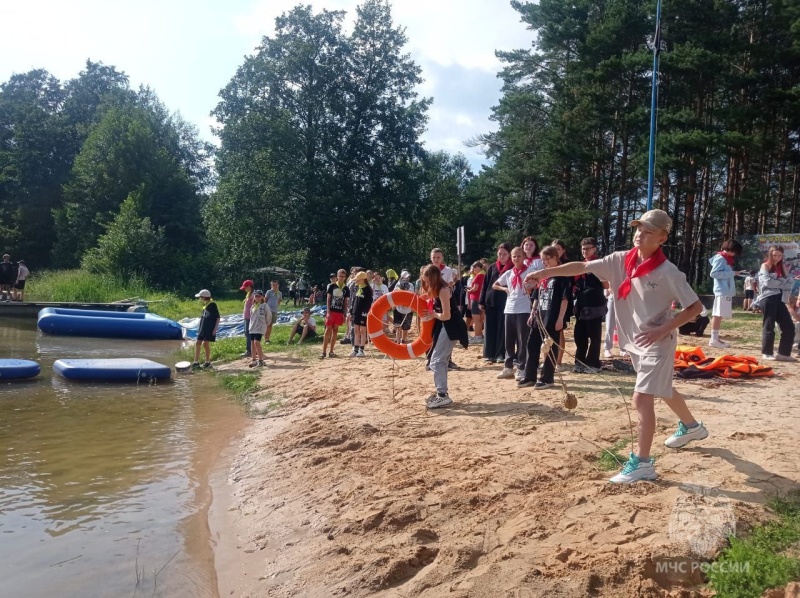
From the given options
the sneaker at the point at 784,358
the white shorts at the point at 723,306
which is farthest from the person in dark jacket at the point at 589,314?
the white shorts at the point at 723,306

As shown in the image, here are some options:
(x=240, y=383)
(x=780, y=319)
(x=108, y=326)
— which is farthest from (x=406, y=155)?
(x=780, y=319)

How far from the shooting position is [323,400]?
8477 mm

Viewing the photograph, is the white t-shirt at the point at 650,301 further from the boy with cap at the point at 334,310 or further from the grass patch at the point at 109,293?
the grass patch at the point at 109,293

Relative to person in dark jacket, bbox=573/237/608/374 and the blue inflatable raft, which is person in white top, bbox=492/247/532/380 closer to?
person in dark jacket, bbox=573/237/608/374

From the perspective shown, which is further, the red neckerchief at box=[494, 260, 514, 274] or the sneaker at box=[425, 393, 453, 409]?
the red neckerchief at box=[494, 260, 514, 274]

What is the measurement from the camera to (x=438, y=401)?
7004mm

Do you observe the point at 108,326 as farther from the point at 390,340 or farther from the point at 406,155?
the point at 406,155

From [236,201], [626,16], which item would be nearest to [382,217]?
[236,201]

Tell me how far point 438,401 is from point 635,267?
3.27 m

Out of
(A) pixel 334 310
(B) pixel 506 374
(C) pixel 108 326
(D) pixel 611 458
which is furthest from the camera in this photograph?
(C) pixel 108 326

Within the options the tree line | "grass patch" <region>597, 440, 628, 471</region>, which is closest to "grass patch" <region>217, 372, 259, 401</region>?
"grass patch" <region>597, 440, 628, 471</region>

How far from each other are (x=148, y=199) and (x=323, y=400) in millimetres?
41972

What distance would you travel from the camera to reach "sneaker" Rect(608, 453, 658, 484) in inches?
161

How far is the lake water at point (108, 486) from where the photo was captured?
4.34 meters
